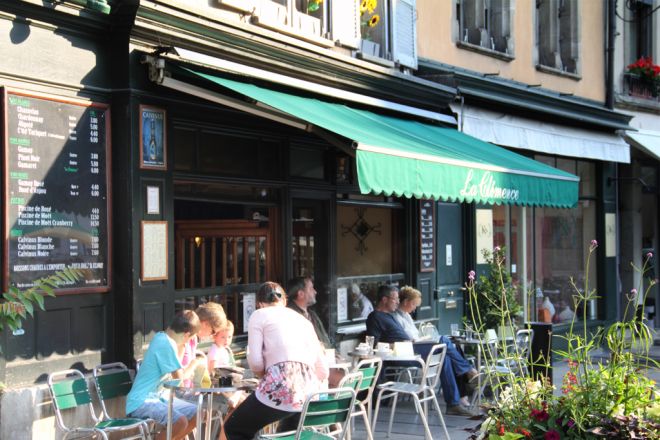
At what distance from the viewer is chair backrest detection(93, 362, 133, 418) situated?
711 centimetres

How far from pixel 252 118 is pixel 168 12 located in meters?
1.63

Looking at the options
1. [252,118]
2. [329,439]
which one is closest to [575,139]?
[252,118]

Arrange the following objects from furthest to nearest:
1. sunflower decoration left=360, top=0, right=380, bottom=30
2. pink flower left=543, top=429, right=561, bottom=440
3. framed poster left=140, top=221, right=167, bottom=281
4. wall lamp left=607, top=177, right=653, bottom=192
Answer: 1. wall lamp left=607, top=177, right=653, bottom=192
2. sunflower decoration left=360, top=0, right=380, bottom=30
3. framed poster left=140, top=221, right=167, bottom=281
4. pink flower left=543, top=429, right=561, bottom=440

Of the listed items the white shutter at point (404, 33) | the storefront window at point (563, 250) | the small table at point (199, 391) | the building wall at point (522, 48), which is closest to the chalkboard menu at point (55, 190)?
the small table at point (199, 391)

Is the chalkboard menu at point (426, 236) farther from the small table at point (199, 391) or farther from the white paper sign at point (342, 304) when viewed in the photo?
the small table at point (199, 391)

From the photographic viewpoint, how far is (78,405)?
22.4 feet

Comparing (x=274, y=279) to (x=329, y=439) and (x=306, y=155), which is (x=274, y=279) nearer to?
(x=306, y=155)

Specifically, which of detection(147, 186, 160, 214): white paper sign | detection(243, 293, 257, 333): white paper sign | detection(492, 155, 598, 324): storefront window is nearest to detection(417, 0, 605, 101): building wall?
detection(492, 155, 598, 324): storefront window

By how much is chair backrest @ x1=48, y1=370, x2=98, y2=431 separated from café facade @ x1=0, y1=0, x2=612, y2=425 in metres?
0.34

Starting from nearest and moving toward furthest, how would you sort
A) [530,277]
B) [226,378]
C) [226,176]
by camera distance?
[226,378] < [226,176] < [530,277]

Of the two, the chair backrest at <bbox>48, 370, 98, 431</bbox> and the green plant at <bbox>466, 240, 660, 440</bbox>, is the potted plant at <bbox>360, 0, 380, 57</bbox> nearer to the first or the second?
the chair backrest at <bbox>48, 370, 98, 431</bbox>

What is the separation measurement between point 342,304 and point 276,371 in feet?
15.4

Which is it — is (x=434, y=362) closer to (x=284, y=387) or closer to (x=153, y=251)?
(x=153, y=251)

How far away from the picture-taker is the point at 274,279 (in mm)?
9758
